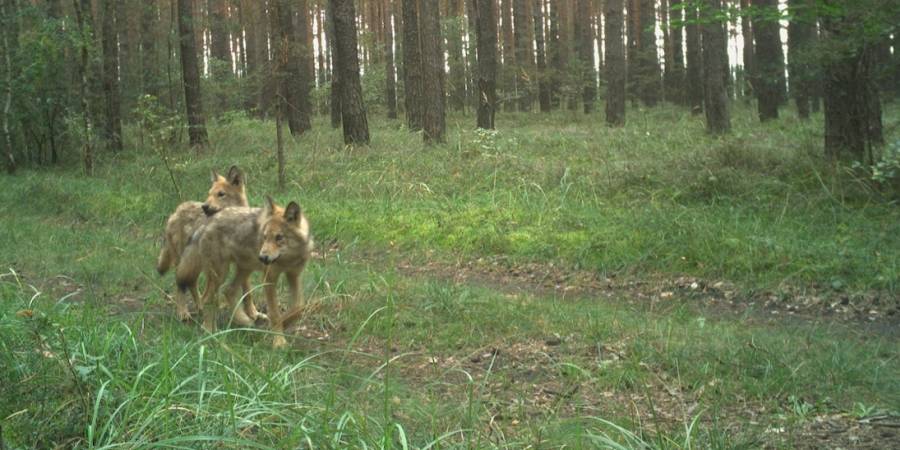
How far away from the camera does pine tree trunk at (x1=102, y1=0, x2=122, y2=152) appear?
23641 millimetres

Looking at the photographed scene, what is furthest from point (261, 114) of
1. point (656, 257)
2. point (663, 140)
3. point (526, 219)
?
point (656, 257)

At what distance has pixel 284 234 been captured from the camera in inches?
292

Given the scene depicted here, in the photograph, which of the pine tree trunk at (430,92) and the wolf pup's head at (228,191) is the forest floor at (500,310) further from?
the pine tree trunk at (430,92)

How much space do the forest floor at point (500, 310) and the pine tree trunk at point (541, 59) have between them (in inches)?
795

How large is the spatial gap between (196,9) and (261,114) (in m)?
25.3

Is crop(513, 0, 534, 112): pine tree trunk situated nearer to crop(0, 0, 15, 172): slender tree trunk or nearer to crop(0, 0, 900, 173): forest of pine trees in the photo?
crop(0, 0, 900, 173): forest of pine trees

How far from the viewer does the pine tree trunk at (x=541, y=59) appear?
38.0 m

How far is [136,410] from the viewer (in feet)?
13.2

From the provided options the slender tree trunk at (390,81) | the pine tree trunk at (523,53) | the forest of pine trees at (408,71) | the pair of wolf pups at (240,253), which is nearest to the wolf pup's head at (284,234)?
Answer: the pair of wolf pups at (240,253)

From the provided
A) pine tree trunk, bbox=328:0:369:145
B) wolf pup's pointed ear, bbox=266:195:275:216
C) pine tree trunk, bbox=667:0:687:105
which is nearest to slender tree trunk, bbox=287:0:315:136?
pine tree trunk, bbox=328:0:369:145

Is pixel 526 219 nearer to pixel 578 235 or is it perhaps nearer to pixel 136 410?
pixel 578 235

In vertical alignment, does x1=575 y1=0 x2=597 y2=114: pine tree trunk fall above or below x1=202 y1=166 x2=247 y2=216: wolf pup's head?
above

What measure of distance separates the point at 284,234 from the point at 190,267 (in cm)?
128

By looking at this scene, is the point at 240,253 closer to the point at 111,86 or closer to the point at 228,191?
the point at 228,191
